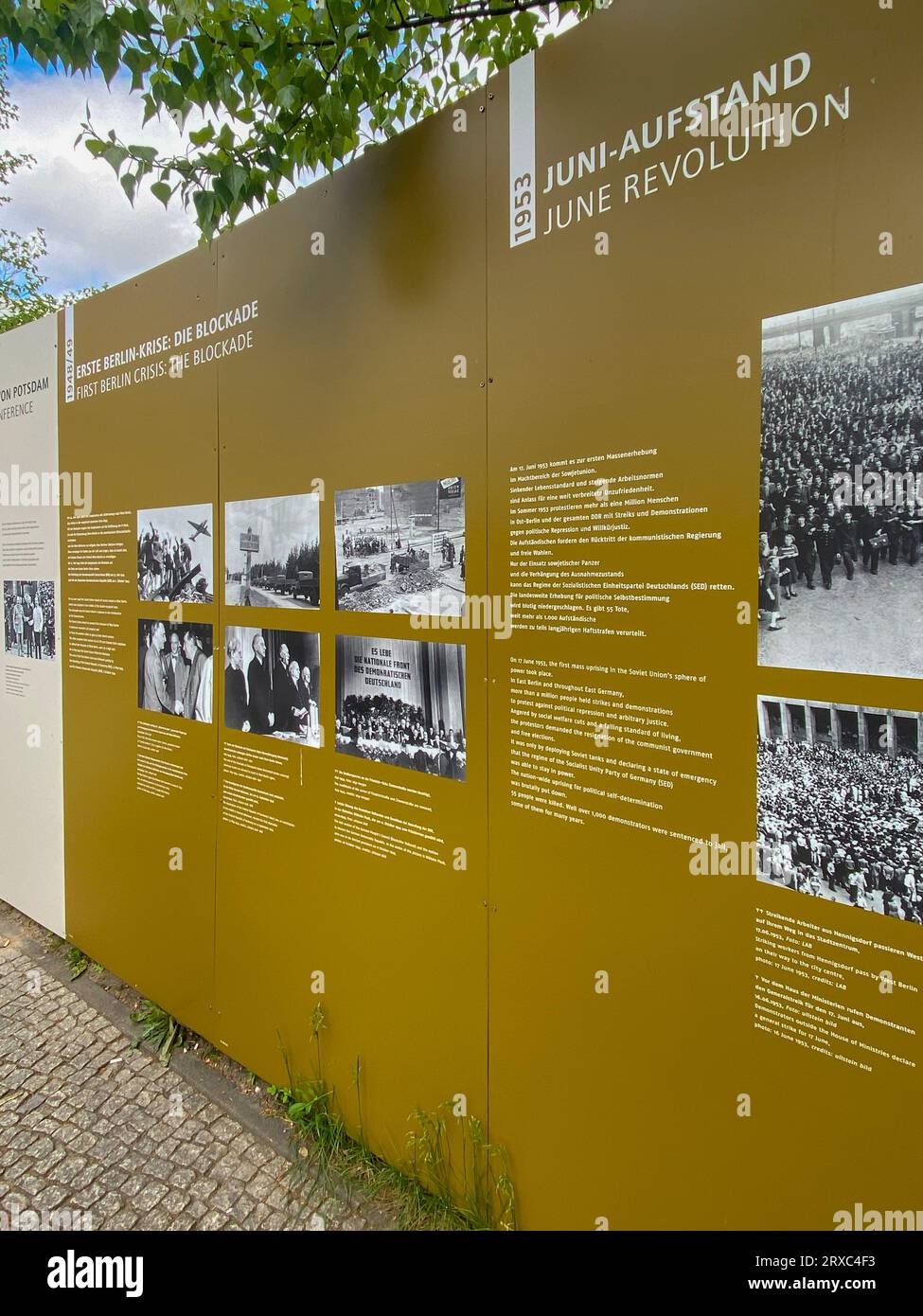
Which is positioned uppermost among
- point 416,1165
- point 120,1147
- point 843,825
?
point 843,825

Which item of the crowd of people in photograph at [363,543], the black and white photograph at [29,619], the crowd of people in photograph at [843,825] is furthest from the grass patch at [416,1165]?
the black and white photograph at [29,619]

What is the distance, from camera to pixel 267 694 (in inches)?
114

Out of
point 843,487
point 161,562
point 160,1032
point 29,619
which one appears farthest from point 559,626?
point 29,619

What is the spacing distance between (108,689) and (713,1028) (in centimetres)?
327

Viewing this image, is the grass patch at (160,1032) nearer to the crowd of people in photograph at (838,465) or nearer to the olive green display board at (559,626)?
the olive green display board at (559,626)

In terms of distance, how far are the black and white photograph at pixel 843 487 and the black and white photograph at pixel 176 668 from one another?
94.7 inches

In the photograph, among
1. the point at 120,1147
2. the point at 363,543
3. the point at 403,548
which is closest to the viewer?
the point at 403,548

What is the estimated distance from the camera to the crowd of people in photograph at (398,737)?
2.28 metres

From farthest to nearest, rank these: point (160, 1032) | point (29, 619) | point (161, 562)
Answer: point (29, 619), point (160, 1032), point (161, 562)

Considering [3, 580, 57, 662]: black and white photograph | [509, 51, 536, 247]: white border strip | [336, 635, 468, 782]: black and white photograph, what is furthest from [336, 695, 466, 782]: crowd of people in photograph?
[3, 580, 57, 662]: black and white photograph

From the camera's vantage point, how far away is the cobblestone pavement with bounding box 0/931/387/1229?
2.48 m

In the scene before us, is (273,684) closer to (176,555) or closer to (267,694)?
(267,694)

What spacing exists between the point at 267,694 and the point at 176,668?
682 millimetres

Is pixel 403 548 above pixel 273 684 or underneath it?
above
